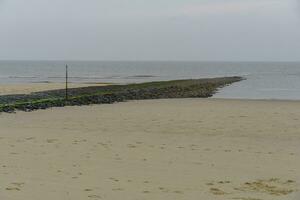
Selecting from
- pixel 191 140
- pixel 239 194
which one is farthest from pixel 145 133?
pixel 239 194

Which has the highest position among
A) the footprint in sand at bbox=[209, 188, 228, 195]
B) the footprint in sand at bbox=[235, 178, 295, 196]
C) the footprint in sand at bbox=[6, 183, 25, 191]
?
the footprint in sand at bbox=[6, 183, 25, 191]

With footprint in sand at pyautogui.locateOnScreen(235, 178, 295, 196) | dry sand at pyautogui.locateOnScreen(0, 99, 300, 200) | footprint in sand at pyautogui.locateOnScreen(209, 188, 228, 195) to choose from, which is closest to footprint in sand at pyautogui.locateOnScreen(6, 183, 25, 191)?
dry sand at pyautogui.locateOnScreen(0, 99, 300, 200)

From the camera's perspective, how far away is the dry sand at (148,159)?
292 inches

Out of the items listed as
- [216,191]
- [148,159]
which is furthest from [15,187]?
[148,159]

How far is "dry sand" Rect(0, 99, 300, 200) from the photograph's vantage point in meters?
7.41

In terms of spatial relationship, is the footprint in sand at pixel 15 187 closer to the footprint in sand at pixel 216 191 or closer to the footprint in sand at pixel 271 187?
the footprint in sand at pixel 216 191

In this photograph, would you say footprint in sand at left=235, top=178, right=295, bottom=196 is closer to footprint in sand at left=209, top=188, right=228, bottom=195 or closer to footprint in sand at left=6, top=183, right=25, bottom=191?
footprint in sand at left=209, top=188, right=228, bottom=195

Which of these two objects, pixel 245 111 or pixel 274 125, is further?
pixel 245 111

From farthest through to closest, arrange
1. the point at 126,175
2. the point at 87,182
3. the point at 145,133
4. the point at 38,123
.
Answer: the point at 38,123 < the point at 145,133 < the point at 126,175 < the point at 87,182

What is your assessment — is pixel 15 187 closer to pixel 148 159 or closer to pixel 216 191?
pixel 216 191

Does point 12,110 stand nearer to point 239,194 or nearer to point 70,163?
point 70,163

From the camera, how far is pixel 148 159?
1008 centimetres

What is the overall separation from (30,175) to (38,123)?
347 inches

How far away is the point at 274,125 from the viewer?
17.0 m
